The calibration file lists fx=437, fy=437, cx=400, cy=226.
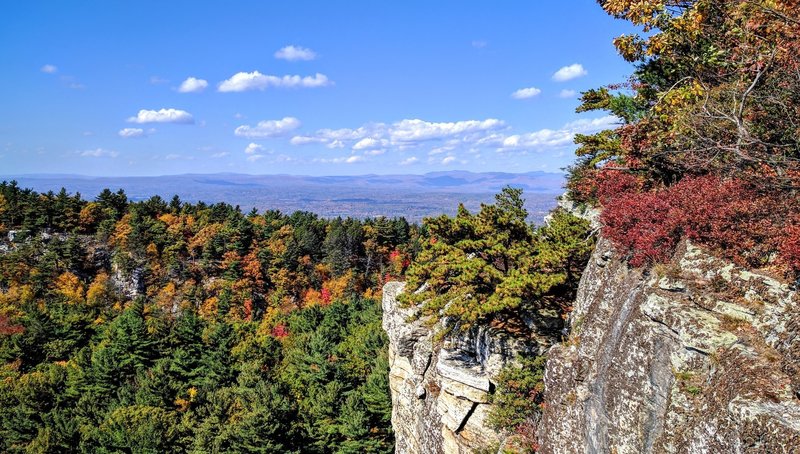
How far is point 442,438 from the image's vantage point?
18844 millimetres

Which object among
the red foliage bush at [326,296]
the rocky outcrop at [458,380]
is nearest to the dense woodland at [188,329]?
the red foliage bush at [326,296]

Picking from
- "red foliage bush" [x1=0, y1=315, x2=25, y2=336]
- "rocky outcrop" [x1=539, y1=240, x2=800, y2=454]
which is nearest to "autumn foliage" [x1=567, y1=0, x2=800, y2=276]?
"rocky outcrop" [x1=539, y1=240, x2=800, y2=454]

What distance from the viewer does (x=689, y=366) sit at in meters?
8.15

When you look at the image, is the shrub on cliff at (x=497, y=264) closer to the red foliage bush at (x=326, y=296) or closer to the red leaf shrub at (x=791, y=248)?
the red leaf shrub at (x=791, y=248)

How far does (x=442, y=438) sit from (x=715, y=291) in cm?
1342

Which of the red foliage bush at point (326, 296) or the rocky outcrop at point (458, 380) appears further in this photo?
the red foliage bush at point (326, 296)

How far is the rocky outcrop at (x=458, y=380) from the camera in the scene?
17641 mm

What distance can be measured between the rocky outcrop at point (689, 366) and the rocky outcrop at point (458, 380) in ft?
18.2

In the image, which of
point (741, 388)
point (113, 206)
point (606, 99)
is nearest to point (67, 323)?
point (113, 206)

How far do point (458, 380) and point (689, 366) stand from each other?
36.4 feet

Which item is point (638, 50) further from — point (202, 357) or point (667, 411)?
point (202, 357)

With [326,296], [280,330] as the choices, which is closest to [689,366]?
[280,330]

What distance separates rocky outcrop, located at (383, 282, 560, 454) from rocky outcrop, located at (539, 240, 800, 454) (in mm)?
5552

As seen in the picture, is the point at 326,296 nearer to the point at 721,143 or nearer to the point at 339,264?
the point at 339,264
